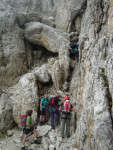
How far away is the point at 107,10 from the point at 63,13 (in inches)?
494

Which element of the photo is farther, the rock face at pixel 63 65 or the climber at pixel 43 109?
the climber at pixel 43 109

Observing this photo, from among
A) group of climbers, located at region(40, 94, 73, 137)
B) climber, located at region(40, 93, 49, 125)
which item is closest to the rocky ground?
group of climbers, located at region(40, 94, 73, 137)

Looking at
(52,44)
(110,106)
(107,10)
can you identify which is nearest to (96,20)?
(107,10)

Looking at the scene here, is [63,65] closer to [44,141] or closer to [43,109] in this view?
[43,109]

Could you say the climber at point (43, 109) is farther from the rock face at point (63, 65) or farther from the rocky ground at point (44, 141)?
the rock face at point (63, 65)

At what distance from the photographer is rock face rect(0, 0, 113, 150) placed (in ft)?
18.9

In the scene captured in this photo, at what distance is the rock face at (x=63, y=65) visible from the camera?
576 centimetres

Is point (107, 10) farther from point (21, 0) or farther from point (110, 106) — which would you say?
point (21, 0)

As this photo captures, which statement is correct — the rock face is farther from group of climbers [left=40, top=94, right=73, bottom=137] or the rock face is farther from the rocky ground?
group of climbers [left=40, top=94, right=73, bottom=137]

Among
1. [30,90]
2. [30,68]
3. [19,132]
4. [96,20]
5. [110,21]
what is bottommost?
[19,132]

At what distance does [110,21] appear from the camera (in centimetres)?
693

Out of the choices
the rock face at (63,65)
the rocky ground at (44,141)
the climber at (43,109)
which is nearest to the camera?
the rock face at (63,65)

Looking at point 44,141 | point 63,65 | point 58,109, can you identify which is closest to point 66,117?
point 58,109

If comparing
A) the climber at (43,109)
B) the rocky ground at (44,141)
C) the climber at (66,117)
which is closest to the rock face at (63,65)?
the rocky ground at (44,141)
